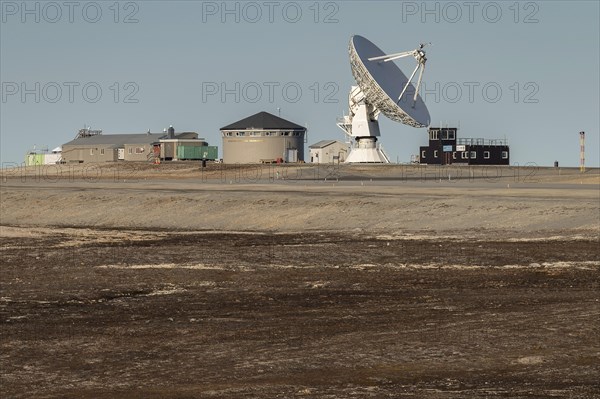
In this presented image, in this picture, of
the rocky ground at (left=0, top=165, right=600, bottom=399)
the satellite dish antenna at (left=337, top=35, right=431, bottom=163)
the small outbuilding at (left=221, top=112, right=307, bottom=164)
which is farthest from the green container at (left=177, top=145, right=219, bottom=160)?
the rocky ground at (left=0, top=165, right=600, bottom=399)

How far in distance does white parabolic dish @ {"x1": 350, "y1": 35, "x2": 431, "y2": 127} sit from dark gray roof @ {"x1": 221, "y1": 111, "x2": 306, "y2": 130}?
43.5 metres

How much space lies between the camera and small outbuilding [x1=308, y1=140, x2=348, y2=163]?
180 metres

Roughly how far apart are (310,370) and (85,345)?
5632mm

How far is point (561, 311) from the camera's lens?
28453 millimetres

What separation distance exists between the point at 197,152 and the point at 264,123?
12.5m

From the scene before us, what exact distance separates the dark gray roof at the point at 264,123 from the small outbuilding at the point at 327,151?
15.0 feet

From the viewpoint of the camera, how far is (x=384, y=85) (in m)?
127

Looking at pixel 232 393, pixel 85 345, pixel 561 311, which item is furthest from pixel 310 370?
pixel 561 311

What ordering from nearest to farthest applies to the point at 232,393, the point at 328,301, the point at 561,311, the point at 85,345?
1. the point at 232,393
2. the point at 85,345
3. the point at 561,311
4. the point at 328,301

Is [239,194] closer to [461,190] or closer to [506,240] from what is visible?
[461,190]

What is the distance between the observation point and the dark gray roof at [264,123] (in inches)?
6939

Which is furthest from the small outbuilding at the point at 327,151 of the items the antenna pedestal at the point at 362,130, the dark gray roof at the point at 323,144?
the antenna pedestal at the point at 362,130

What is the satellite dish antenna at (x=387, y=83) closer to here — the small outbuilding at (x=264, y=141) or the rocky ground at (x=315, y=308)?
the small outbuilding at (x=264, y=141)

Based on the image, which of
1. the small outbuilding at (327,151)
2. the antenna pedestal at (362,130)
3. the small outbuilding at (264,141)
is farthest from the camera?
the small outbuilding at (327,151)
